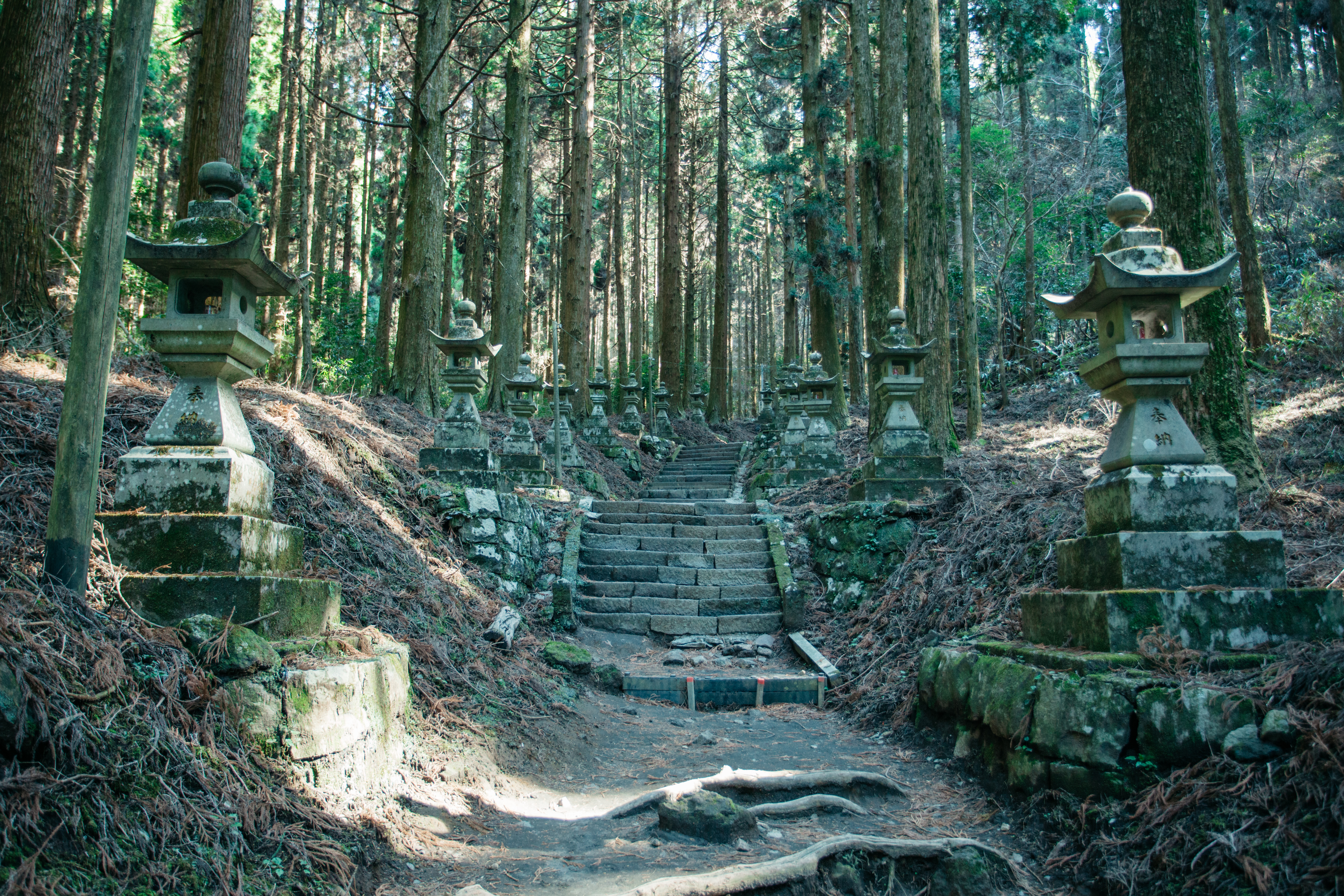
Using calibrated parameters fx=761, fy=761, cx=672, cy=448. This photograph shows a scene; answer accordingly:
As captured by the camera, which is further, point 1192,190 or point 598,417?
point 598,417

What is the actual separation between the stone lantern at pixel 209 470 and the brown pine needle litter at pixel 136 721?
0.20 metres

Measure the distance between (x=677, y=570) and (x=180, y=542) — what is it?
6457 mm

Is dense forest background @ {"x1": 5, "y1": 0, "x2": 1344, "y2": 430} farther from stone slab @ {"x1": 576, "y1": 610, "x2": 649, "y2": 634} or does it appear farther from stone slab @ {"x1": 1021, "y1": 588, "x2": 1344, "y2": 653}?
stone slab @ {"x1": 1021, "y1": 588, "x2": 1344, "y2": 653}

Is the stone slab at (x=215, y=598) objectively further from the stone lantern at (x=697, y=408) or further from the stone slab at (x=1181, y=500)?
the stone lantern at (x=697, y=408)

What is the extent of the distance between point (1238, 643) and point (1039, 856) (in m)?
1.31

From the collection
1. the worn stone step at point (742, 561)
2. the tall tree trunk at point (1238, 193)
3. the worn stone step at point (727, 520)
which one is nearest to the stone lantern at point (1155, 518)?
the worn stone step at point (742, 561)

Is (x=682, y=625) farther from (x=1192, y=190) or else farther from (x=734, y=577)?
(x=1192, y=190)

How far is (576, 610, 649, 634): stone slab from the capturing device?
27.6 ft

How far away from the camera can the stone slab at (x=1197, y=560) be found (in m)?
3.59

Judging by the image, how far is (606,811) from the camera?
412cm

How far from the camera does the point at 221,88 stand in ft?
23.2

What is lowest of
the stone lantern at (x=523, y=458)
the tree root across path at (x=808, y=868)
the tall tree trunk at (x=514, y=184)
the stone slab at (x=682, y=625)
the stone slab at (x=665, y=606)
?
the tree root across path at (x=808, y=868)

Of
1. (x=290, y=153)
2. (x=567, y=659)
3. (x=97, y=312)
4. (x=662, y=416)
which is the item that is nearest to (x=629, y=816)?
(x=567, y=659)

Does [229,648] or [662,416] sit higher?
[662,416]
